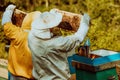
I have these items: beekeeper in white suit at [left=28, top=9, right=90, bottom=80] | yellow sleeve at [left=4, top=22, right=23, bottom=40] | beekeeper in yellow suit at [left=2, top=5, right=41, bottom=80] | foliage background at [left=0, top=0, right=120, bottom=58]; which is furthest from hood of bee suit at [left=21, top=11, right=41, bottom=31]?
foliage background at [left=0, top=0, right=120, bottom=58]

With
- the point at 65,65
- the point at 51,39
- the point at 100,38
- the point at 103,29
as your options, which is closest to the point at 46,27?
the point at 51,39

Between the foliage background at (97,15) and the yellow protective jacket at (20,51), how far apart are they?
4.35m

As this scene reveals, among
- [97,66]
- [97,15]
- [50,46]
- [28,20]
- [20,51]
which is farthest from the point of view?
[97,15]

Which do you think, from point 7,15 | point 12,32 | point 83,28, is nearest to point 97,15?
point 7,15

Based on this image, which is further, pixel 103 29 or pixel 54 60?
pixel 103 29

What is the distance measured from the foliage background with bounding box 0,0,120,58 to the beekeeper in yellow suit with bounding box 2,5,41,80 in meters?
4.33

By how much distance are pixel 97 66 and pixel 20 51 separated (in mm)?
990

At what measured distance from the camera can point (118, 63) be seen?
4980mm

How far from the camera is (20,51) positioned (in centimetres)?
495

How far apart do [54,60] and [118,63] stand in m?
0.88

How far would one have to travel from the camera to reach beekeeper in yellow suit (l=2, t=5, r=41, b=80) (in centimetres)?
488

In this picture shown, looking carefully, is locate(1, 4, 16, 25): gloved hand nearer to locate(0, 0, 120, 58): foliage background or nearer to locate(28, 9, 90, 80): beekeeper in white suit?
locate(28, 9, 90, 80): beekeeper in white suit

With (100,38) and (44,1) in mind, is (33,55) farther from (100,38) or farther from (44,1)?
(44,1)

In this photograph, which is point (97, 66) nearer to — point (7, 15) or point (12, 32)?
point (12, 32)
